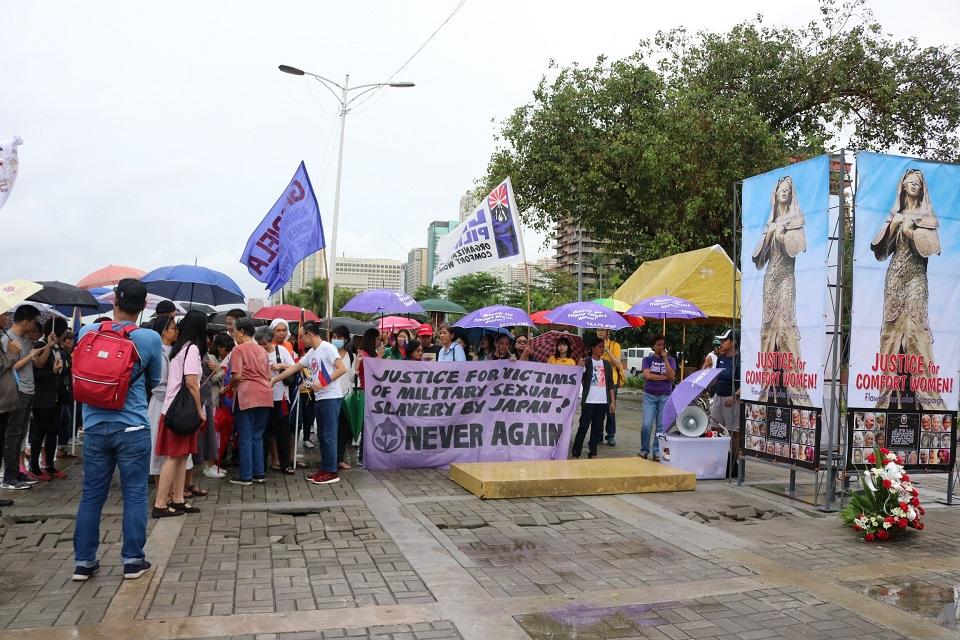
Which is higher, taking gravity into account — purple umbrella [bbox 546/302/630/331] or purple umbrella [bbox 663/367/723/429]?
purple umbrella [bbox 546/302/630/331]

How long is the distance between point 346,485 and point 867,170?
6.35 metres

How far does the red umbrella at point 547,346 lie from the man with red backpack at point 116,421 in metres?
7.47

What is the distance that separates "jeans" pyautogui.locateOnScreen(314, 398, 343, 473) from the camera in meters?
9.00

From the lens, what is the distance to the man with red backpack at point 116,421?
5117 mm

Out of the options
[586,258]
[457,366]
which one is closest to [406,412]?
[457,366]

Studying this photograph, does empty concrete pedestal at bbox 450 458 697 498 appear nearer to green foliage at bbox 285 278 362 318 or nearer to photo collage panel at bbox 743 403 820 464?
photo collage panel at bbox 743 403 820 464

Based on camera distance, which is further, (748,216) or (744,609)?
(748,216)

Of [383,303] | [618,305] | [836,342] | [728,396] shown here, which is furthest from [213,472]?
[618,305]

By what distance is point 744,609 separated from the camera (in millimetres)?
4930

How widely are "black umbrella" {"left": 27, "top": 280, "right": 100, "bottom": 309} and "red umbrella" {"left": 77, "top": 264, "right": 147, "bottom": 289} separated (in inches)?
87.0

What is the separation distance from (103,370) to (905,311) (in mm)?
7454

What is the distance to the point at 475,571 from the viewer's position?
5629mm

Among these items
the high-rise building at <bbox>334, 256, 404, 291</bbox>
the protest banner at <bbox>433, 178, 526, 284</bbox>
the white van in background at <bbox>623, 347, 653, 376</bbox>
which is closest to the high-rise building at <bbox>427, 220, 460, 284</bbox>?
the protest banner at <bbox>433, 178, 526, 284</bbox>

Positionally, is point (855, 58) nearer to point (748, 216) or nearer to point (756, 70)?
point (756, 70)
